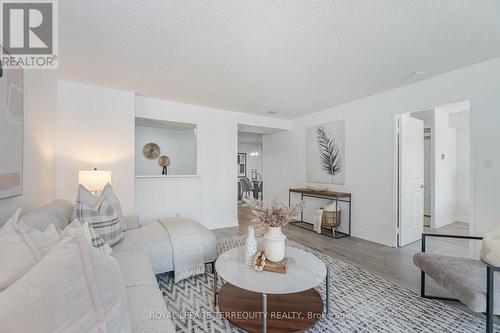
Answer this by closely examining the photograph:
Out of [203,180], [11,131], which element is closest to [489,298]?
[11,131]

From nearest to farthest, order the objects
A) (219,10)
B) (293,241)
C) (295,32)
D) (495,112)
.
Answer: (219,10), (295,32), (495,112), (293,241)

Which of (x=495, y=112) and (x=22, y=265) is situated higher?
(x=495, y=112)

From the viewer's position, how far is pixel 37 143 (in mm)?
2164

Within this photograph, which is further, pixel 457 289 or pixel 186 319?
pixel 186 319

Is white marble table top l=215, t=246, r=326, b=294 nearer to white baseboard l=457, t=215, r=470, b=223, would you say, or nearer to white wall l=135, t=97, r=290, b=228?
white wall l=135, t=97, r=290, b=228

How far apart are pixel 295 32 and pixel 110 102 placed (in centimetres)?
280

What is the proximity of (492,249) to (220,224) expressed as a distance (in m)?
3.62

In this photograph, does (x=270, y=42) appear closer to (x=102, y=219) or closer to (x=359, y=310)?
(x=102, y=219)

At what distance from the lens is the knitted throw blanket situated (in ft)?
7.20

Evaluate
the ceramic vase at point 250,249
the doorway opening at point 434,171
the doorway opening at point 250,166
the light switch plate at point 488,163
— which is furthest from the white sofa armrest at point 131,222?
the doorway opening at point 250,166

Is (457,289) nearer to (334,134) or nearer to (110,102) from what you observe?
(334,134)

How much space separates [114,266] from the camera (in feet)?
2.81

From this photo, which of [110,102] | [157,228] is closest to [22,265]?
[157,228]
